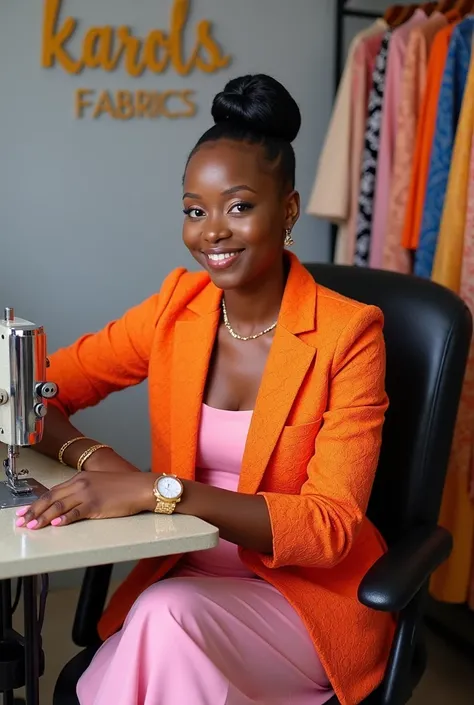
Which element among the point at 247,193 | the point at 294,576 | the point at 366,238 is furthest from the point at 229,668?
the point at 366,238

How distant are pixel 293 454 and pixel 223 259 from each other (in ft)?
1.11

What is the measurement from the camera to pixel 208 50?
2754mm

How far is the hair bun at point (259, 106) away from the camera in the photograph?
4.93 ft

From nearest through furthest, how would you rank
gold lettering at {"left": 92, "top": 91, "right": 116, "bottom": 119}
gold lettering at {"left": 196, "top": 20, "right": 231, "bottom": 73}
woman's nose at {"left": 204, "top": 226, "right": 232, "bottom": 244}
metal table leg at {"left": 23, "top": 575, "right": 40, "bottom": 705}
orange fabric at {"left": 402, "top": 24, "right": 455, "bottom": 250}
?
1. metal table leg at {"left": 23, "top": 575, "right": 40, "bottom": 705}
2. woman's nose at {"left": 204, "top": 226, "right": 232, "bottom": 244}
3. orange fabric at {"left": 402, "top": 24, "right": 455, "bottom": 250}
4. gold lettering at {"left": 92, "top": 91, "right": 116, "bottom": 119}
5. gold lettering at {"left": 196, "top": 20, "right": 231, "bottom": 73}

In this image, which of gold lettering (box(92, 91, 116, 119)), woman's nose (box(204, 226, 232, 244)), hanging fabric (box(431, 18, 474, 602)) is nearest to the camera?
woman's nose (box(204, 226, 232, 244))

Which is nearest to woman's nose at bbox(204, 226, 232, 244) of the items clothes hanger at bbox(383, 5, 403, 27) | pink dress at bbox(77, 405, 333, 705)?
pink dress at bbox(77, 405, 333, 705)

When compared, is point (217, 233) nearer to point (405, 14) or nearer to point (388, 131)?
point (388, 131)

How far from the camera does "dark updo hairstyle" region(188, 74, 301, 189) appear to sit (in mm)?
1504

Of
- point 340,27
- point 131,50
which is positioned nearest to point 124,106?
point 131,50

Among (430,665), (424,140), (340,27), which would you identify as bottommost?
(430,665)

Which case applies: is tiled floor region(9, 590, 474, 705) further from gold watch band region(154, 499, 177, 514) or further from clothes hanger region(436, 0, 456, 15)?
clothes hanger region(436, 0, 456, 15)

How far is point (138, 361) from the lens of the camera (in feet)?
5.59

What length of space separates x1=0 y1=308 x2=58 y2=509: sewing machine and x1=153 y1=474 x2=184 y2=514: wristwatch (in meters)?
0.17

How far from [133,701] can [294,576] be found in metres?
0.36
